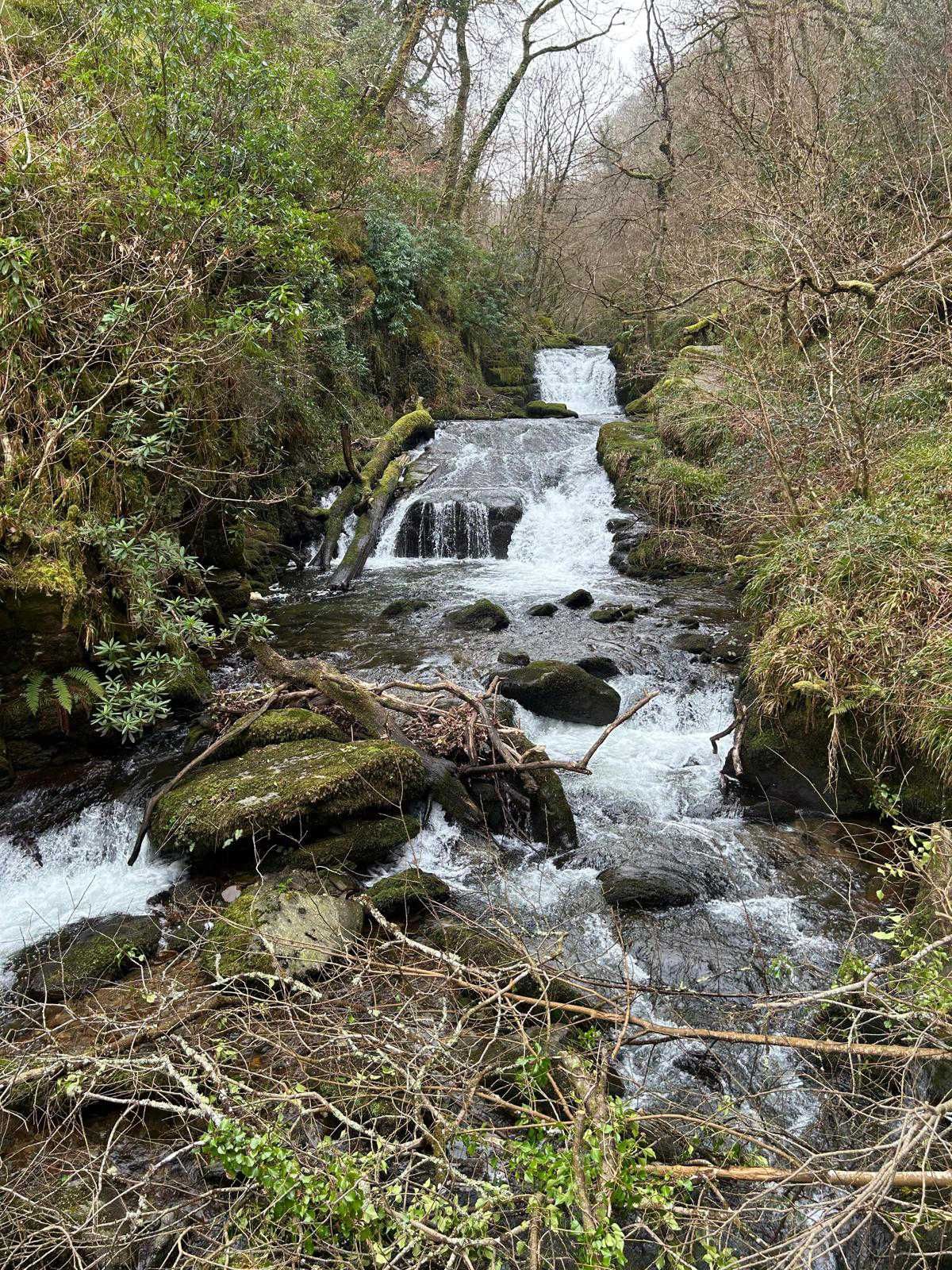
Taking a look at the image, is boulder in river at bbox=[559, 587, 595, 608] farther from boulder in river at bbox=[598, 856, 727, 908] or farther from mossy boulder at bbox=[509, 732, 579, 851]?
boulder in river at bbox=[598, 856, 727, 908]

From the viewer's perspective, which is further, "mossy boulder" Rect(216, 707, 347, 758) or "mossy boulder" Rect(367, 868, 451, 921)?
"mossy boulder" Rect(216, 707, 347, 758)

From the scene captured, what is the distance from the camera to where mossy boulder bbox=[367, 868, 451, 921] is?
4.41m

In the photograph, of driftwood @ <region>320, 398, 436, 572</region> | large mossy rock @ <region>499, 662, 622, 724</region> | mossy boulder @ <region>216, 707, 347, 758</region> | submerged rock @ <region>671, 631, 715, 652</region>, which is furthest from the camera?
driftwood @ <region>320, 398, 436, 572</region>

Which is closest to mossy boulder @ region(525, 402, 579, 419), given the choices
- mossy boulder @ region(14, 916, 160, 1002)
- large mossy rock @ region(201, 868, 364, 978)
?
large mossy rock @ region(201, 868, 364, 978)

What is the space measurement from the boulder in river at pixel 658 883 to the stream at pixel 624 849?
0.03m

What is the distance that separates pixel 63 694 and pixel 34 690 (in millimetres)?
190

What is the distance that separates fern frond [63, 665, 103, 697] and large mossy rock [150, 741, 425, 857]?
1.07 m

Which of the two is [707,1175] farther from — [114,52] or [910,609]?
[114,52]

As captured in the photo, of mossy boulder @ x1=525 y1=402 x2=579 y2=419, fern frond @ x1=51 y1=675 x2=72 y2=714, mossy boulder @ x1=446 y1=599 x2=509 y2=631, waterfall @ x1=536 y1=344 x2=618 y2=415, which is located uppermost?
waterfall @ x1=536 y1=344 x2=618 y2=415

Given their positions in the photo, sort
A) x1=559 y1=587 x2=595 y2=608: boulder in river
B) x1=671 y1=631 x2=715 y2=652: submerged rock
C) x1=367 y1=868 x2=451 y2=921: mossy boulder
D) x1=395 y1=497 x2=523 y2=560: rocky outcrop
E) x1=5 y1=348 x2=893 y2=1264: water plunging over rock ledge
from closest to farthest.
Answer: x1=5 y1=348 x2=893 y2=1264: water plunging over rock ledge, x1=367 y1=868 x2=451 y2=921: mossy boulder, x1=671 y1=631 x2=715 y2=652: submerged rock, x1=559 y1=587 x2=595 y2=608: boulder in river, x1=395 y1=497 x2=523 y2=560: rocky outcrop

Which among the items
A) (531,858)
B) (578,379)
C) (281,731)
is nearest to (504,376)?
(578,379)

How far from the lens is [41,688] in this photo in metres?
5.63

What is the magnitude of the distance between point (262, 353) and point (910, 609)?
6.63 m

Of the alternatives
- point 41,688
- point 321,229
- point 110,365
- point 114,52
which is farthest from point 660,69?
point 41,688
